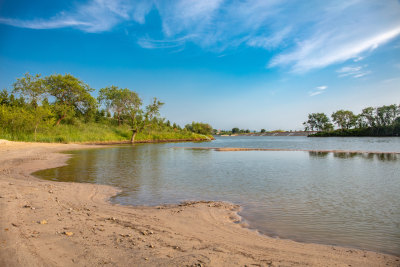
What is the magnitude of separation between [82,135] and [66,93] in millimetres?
17237

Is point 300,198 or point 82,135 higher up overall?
point 82,135

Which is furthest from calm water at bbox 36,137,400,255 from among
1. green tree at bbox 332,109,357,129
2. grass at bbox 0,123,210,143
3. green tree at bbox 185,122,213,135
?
green tree at bbox 332,109,357,129

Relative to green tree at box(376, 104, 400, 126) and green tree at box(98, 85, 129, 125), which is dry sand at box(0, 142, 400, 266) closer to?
green tree at box(98, 85, 129, 125)

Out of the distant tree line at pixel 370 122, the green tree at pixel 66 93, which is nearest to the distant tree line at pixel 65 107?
the green tree at pixel 66 93

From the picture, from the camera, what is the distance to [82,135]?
1905 inches

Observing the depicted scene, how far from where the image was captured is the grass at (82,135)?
122ft

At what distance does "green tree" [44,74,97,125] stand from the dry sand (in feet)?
180

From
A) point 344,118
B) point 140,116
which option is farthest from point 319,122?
point 140,116

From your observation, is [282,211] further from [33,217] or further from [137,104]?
[137,104]

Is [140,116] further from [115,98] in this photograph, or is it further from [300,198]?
[300,198]

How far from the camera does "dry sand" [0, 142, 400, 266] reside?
390 centimetres

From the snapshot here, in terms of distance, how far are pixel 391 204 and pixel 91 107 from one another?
68.5m

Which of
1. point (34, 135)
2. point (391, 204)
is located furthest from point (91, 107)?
point (391, 204)

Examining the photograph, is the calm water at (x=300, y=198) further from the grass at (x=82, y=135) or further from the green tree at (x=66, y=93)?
the green tree at (x=66, y=93)
